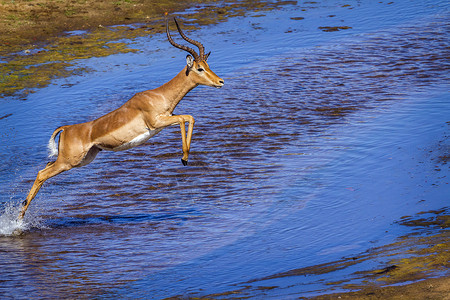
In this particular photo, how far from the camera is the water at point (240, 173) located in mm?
6758

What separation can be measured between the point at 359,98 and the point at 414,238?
6494 mm

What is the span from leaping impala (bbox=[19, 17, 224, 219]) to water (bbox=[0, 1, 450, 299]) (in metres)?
0.77

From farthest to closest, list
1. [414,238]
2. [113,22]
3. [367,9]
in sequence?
[367,9] < [113,22] < [414,238]

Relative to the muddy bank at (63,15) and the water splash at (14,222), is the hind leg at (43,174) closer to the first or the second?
the water splash at (14,222)

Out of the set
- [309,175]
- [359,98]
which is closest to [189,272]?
[309,175]

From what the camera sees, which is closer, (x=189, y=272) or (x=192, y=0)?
(x=189, y=272)

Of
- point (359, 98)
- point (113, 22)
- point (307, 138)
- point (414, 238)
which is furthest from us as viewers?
point (113, 22)

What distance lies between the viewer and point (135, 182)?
9641mm

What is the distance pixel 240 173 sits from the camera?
9.66 meters

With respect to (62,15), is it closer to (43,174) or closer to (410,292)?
(43,174)

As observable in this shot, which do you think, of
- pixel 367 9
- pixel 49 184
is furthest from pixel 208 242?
pixel 367 9

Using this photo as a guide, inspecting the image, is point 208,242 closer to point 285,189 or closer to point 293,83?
point 285,189

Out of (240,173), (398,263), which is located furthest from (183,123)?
(398,263)

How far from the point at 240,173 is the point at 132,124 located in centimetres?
202
